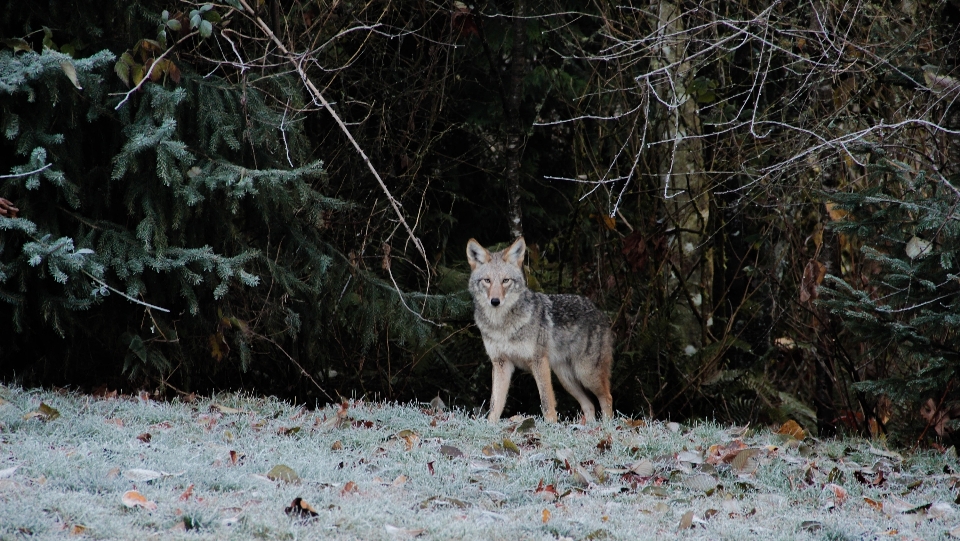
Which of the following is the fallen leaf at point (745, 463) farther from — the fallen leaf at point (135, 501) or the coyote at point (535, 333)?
the fallen leaf at point (135, 501)

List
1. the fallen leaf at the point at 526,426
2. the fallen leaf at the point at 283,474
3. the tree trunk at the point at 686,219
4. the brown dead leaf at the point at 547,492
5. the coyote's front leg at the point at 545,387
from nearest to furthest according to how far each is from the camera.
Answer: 1. the fallen leaf at the point at 283,474
2. the brown dead leaf at the point at 547,492
3. the fallen leaf at the point at 526,426
4. the coyote's front leg at the point at 545,387
5. the tree trunk at the point at 686,219

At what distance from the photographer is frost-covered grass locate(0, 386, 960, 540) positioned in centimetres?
416

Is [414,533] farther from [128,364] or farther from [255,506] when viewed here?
[128,364]

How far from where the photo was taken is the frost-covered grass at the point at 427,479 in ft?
13.6

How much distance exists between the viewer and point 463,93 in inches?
463

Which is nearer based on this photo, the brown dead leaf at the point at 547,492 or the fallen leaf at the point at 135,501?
the fallen leaf at the point at 135,501

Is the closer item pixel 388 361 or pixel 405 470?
pixel 405 470

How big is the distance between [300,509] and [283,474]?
721mm

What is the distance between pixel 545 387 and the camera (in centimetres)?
878

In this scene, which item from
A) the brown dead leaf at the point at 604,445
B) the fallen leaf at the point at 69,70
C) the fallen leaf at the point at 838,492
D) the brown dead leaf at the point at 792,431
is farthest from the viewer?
the brown dead leaf at the point at 792,431

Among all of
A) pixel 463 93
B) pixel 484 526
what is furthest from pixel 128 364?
pixel 463 93

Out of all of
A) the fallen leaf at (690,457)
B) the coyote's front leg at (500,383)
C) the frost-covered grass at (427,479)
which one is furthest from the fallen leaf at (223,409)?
the fallen leaf at (690,457)

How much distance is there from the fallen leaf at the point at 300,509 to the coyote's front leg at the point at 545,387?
445 cm

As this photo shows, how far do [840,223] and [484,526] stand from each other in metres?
4.56
